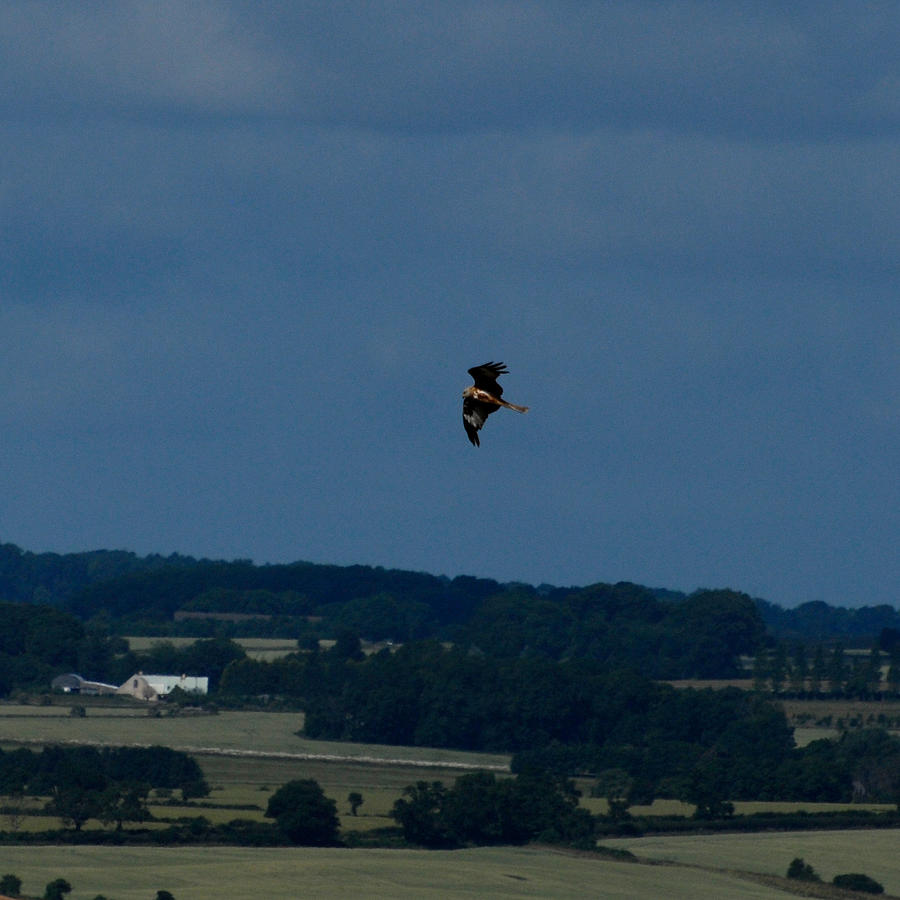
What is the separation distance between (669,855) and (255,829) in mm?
22470

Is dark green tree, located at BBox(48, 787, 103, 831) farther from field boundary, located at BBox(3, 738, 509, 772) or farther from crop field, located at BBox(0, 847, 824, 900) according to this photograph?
field boundary, located at BBox(3, 738, 509, 772)

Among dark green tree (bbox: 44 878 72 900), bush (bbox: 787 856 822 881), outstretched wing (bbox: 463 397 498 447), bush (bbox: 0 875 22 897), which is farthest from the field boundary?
outstretched wing (bbox: 463 397 498 447)

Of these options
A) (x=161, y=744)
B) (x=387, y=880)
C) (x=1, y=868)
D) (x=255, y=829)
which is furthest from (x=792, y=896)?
(x=161, y=744)

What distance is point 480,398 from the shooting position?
45.8 meters

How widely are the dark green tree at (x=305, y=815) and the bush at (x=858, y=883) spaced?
1067 inches

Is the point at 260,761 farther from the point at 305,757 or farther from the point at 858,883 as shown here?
the point at 858,883

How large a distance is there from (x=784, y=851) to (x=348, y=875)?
29418 mm

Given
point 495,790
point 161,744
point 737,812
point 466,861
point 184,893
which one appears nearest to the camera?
point 184,893

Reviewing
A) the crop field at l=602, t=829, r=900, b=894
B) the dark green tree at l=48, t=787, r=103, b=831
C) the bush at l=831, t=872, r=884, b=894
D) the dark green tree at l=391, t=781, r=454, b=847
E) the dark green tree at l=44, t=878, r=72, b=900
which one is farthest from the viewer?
the dark green tree at l=391, t=781, r=454, b=847

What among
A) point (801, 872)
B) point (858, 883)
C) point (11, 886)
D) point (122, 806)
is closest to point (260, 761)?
point (122, 806)

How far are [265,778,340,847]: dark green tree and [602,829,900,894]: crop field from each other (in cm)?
1568

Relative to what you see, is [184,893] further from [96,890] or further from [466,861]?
[466,861]

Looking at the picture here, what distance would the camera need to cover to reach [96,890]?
10494 centimetres

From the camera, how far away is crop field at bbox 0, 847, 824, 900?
10750 centimetres
